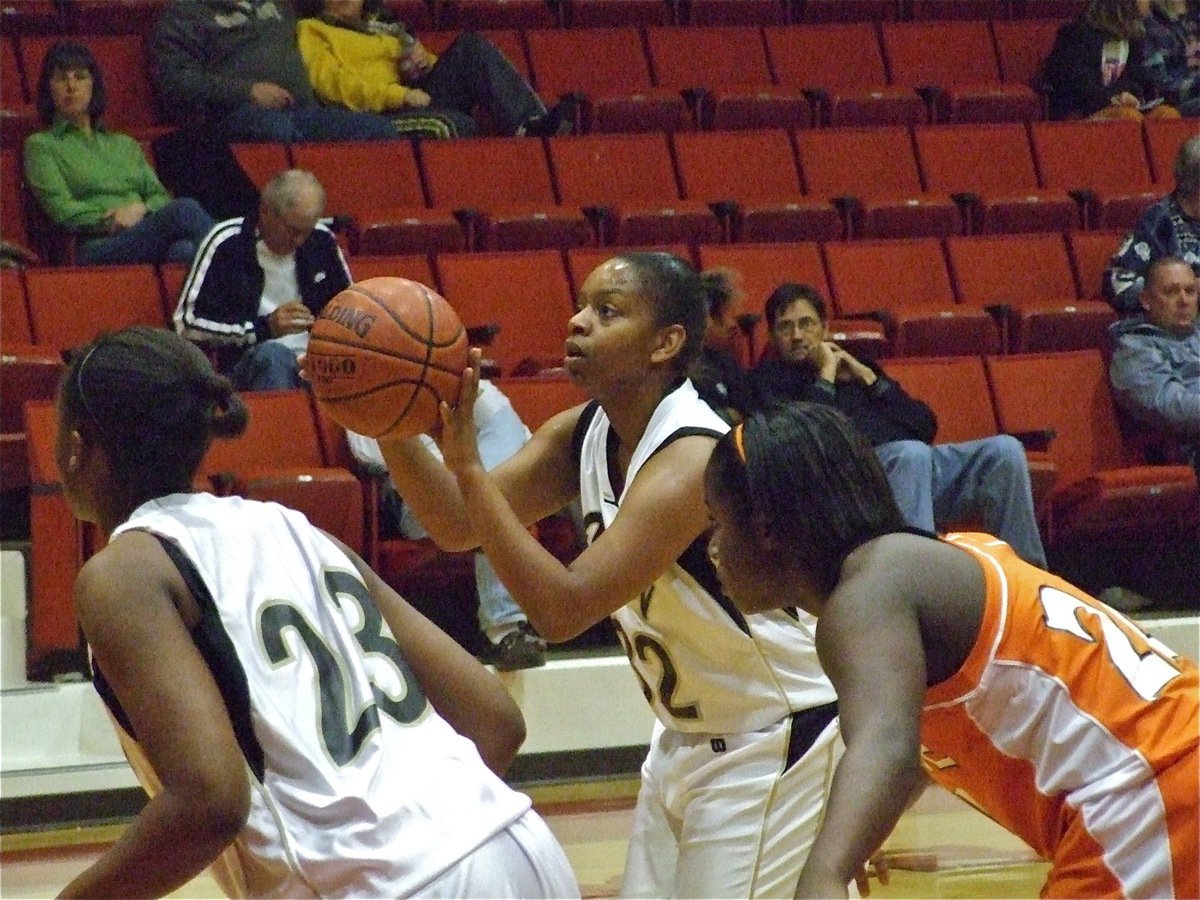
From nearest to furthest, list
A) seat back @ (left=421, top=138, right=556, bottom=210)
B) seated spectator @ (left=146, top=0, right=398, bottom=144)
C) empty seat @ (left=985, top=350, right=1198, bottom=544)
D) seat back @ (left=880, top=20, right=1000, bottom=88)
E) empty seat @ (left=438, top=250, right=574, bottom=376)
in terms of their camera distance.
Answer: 1. empty seat @ (left=985, top=350, right=1198, bottom=544)
2. empty seat @ (left=438, top=250, right=574, bottom=376)
3. seated spectator @ (left=146, top=0, right=398, bottom=144)
4. seat back @ (left=421, top=138, right=556, bottom=210)
5. seat back @ (left=880, top=20, right=1000, bottom=88)

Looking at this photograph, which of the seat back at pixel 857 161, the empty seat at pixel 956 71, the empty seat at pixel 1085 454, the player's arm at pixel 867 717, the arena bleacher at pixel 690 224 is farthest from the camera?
the empty seat at pixel 956 71

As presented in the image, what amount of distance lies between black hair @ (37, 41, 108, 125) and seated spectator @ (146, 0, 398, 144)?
507mm

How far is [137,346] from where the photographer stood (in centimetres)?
→ 177

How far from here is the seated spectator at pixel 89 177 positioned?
6.24 metres

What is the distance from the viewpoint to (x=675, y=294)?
2.74m

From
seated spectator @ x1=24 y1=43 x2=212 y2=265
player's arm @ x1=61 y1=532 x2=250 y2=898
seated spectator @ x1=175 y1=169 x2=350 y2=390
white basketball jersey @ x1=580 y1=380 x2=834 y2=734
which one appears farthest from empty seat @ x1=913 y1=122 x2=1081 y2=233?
player's arm @ x1=61 y1=532 x2=250 y2=898

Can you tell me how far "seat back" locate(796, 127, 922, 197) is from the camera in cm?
761

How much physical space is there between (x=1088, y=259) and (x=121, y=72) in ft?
13.8

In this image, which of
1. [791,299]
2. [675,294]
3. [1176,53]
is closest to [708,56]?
[1176,53]

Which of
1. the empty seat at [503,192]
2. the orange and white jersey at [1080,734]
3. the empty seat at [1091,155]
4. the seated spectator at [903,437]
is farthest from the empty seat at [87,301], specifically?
the orange and white jersey at [1080,734]

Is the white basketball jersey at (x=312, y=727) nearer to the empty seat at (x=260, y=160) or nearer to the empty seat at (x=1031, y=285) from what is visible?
the empty seat at (x=260, y=160)

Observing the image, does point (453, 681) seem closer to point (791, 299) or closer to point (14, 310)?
point (791, 299)

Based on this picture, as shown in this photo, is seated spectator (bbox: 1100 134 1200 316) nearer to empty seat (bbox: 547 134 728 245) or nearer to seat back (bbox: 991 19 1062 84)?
empty seat (bbox: 547 134 728 245)

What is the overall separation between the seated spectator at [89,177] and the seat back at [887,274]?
2.46m
